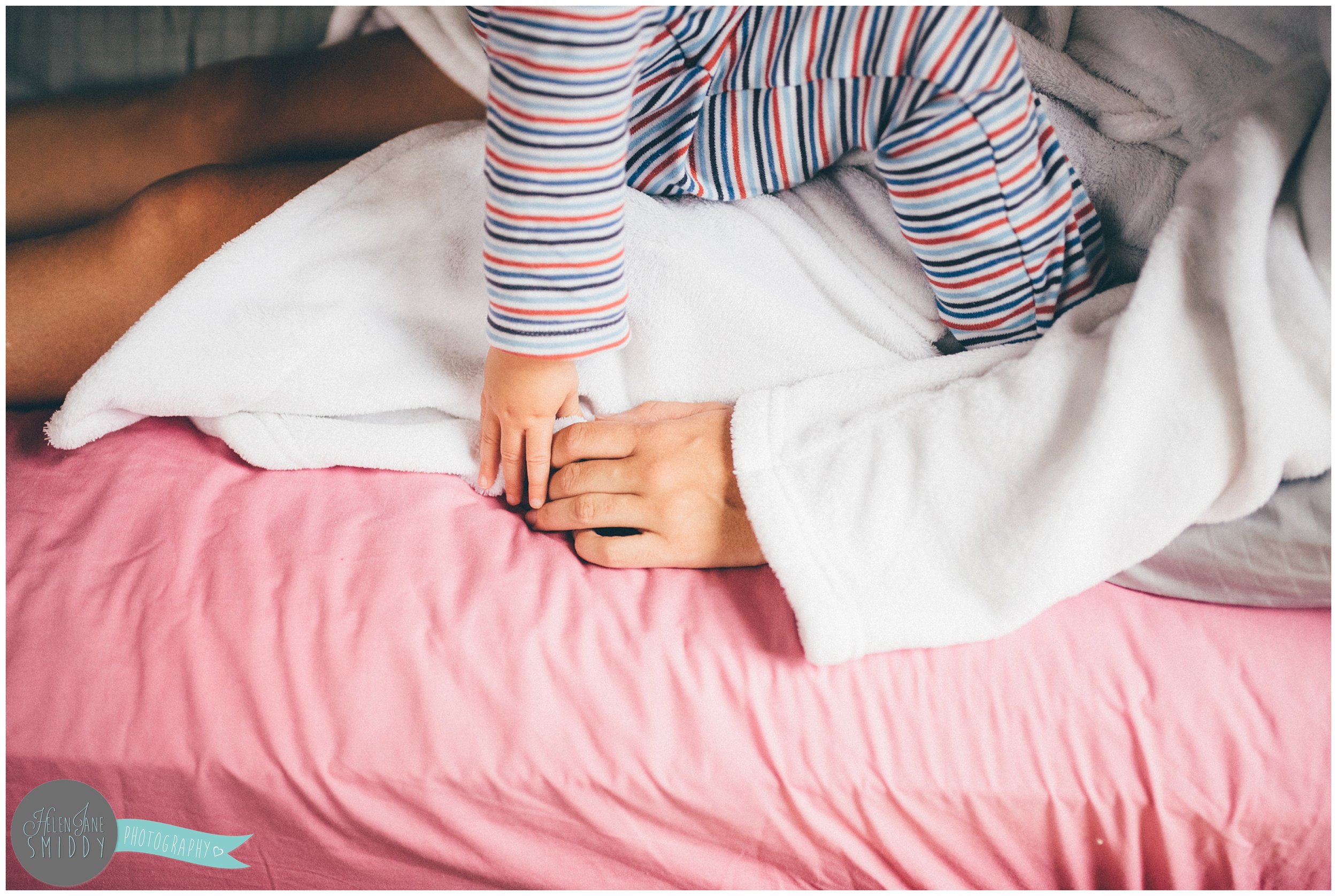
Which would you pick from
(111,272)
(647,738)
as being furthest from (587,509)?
(111,272)

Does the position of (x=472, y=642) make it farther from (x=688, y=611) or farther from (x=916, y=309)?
(x=916, y=309)

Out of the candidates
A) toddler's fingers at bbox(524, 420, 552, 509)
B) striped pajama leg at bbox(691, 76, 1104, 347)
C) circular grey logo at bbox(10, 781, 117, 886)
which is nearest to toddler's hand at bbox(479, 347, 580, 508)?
toddler's fingers at bbox(524, 420, 552, 509)

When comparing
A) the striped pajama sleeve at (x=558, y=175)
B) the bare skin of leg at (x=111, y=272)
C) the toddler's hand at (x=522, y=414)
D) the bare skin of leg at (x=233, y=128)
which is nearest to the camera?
the striped pajama sleeve at (x=558, y=175)

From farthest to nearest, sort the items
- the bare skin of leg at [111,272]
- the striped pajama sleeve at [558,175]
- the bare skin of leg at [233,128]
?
the bare skin of leg at [233,128]
the bare skin of leg at [111,272]
the striped pajama sleeve at [558,175]

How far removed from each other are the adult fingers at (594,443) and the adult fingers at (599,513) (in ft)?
0.10

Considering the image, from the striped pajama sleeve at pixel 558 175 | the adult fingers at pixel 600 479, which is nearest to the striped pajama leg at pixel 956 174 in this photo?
the striped pajama sleeve at pixel 558 175

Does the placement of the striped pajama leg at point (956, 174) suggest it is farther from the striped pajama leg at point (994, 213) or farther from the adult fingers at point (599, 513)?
the adult fingers at point (599, 513)

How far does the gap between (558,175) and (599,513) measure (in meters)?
0.22

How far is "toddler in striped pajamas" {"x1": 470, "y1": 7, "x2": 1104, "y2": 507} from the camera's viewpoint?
0.44 m

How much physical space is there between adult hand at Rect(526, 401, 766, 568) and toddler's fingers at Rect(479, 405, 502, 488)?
0.05 metres

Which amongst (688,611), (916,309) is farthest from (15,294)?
(916,309)

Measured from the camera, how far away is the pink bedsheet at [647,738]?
1.56 ft

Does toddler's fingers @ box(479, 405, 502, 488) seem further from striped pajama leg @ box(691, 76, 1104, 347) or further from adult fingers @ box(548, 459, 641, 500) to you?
striped pajama leg @ box(691, 76, 1104, 347)

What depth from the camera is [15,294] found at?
0.63 metres
